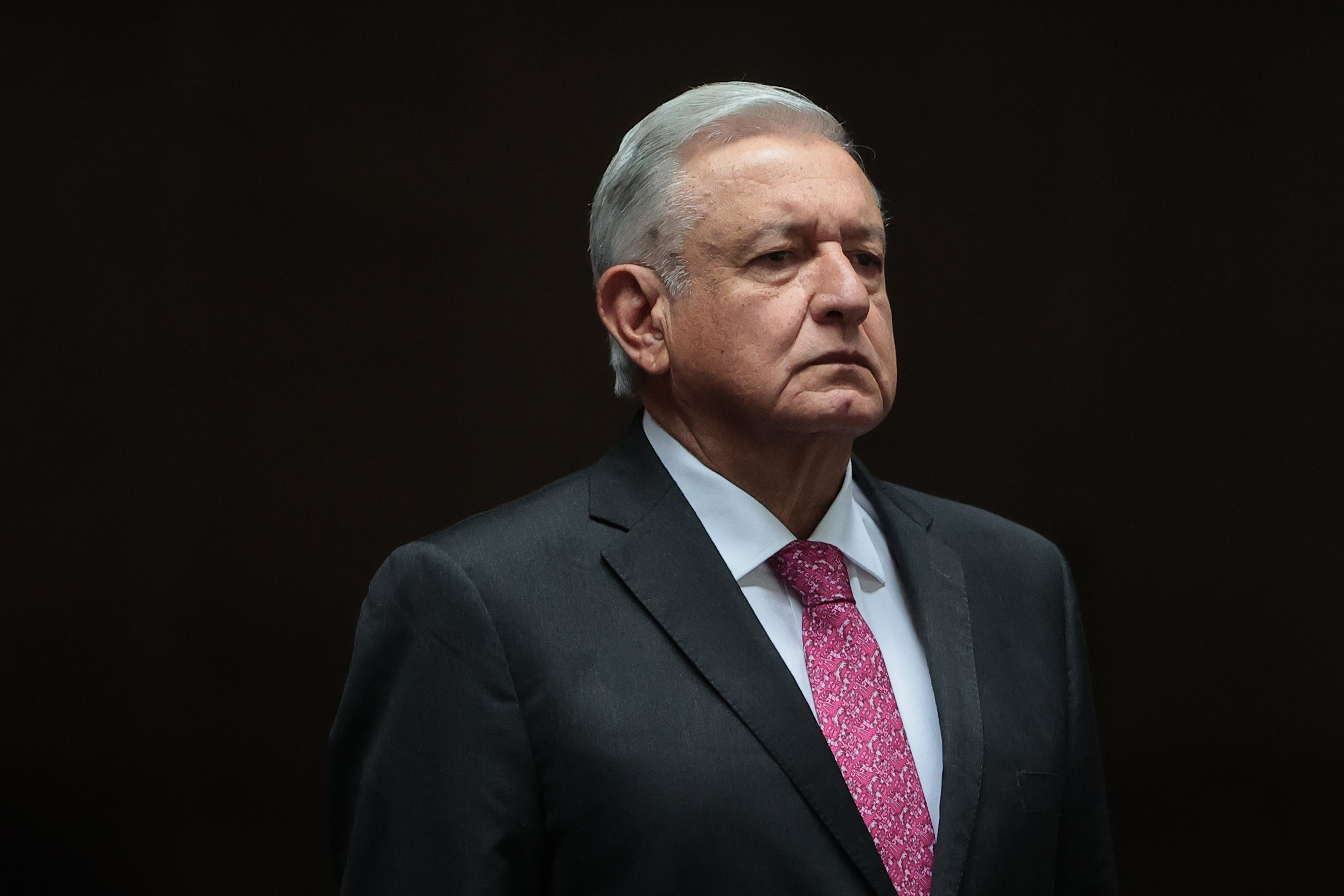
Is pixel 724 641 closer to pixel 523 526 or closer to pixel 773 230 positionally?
pixel 523 526

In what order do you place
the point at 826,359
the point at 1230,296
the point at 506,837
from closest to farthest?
the point at 506,837, the point at 826,359, the point at 1230,296

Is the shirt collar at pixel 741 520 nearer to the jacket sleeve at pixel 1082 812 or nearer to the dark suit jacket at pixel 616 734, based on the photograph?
the dark suit jacket at pixel 616 734

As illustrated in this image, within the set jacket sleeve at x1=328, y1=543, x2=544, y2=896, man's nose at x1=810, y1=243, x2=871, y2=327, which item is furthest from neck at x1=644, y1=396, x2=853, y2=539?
jacket sleeve at x1=328, y1=543, x2=544, y2=896

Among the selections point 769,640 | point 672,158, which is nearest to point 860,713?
point 769,640

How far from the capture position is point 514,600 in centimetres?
183

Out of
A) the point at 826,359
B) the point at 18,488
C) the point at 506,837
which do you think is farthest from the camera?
the point at 18,488

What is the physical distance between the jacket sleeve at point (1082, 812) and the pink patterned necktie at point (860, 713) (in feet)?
1.08

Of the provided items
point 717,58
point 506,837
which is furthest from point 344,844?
point 717,58

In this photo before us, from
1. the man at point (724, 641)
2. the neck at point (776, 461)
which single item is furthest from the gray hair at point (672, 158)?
the neck at point (776, 461)

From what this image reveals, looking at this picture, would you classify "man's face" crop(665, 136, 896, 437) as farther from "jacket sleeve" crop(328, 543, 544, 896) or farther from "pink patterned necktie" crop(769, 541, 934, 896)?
"jacket sleeve" crop(328, 543, 544, 896)

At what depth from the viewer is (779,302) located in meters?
1.90

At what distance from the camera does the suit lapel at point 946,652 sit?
6.04 ft

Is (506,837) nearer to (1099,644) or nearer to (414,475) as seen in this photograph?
(414,475)

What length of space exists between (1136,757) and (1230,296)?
0.91 meters
